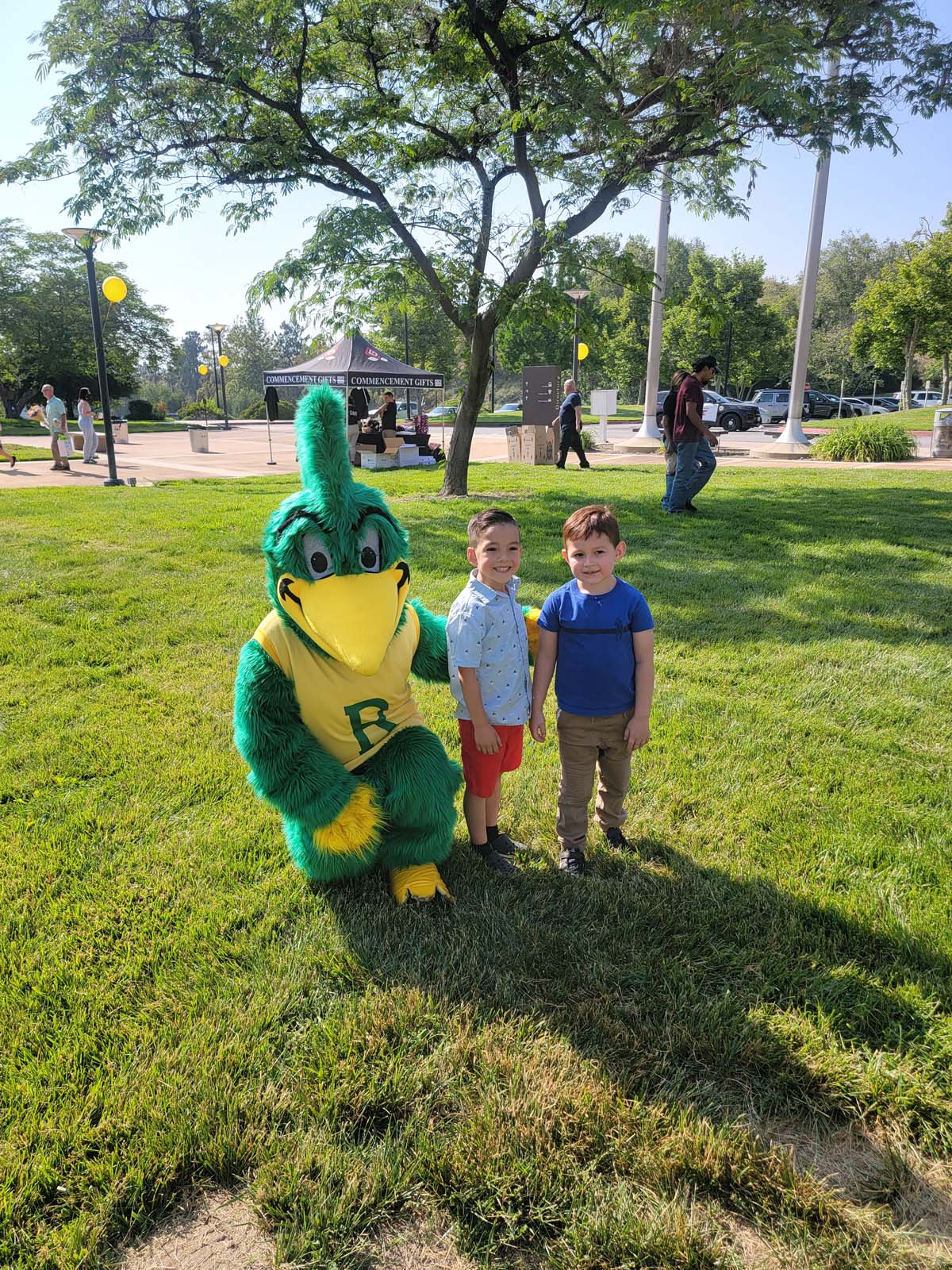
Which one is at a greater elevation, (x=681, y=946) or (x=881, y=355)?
(x=881, y=355)

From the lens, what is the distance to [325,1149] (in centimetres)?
177

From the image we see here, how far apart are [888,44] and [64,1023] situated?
1102 centimetres

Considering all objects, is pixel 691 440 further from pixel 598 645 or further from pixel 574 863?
pixel 574 863

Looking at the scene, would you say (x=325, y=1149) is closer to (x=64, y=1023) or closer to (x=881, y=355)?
(x=64, y=1023)

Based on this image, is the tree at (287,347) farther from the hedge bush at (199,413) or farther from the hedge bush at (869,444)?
the hedge bush at (869,444)

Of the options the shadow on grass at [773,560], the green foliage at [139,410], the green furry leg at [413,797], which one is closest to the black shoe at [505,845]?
the green furry leg at [413,797]

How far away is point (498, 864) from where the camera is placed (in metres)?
2.86

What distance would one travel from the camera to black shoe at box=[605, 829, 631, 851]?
300 cm

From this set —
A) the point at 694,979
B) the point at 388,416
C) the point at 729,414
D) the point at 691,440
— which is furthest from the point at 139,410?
the point at 694,979

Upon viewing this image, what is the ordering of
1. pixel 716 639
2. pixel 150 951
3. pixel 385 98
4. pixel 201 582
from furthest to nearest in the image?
pixel 385 98, pixel 201 582, pixel 716 639, pixel 150 951

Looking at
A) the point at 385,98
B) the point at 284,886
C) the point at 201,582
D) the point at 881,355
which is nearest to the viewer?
the point at 284,886

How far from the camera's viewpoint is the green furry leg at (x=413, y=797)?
2.63 m

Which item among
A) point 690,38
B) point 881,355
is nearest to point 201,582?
point 690,38

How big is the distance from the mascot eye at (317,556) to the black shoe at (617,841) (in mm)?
1497
